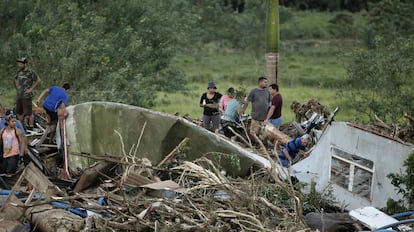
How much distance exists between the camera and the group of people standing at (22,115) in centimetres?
1157

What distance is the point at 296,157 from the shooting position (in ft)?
A: 40.2

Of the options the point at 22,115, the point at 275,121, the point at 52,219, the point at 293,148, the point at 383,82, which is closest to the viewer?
the point at 52,219

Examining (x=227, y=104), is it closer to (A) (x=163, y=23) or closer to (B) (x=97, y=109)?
(B) (x=97, y=109)

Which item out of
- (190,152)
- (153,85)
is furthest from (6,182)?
(153,85)

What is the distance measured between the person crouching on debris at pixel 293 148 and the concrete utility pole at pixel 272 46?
596 centimetres

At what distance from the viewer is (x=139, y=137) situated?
1229 cm

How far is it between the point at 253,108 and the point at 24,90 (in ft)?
15.2

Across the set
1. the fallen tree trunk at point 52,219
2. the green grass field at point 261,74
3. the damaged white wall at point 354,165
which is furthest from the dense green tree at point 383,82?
the fallen tree trunk at point 52,219

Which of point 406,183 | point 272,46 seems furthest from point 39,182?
point 272,46

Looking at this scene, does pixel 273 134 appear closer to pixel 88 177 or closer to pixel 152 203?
pixel 88 177

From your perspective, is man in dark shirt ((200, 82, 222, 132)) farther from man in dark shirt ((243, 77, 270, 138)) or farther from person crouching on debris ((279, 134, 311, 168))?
person crouching on debris ((279, 134, 311, 168))

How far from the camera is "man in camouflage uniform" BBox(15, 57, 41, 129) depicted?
1405 centimetres

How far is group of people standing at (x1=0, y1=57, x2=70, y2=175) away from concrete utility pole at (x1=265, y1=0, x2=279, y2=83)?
6.28 m

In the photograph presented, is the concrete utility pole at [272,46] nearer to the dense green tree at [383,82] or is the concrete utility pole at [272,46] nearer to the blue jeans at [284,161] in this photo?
the dense green tree at [383,82]
